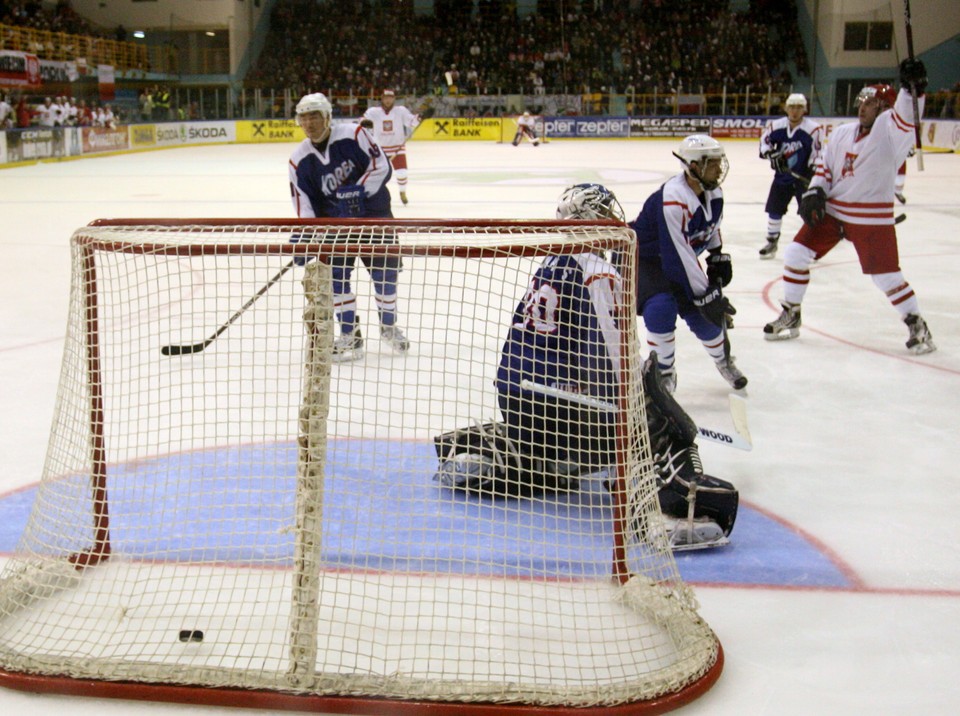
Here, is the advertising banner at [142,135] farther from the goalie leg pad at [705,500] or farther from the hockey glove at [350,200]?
the goalie leg pad at [705,500]

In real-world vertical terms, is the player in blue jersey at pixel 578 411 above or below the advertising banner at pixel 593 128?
below

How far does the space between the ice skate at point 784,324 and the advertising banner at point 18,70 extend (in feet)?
59.2

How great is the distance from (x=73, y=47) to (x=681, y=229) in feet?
79.1

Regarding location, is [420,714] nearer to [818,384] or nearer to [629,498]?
[629,498]

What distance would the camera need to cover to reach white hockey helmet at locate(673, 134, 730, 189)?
3783 millimetres

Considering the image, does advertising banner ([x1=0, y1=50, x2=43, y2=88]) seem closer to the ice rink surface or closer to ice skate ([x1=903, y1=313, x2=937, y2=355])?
the ice rink surface

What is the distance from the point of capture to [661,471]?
291 cm

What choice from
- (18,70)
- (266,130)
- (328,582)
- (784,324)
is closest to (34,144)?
(18,70)

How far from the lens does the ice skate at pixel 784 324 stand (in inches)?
213

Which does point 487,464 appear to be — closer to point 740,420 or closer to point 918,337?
point 740,420

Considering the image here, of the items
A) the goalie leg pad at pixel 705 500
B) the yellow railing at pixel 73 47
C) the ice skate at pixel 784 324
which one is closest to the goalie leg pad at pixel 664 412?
the goalie leg pad at pixel 705 500

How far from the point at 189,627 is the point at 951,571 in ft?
6.61

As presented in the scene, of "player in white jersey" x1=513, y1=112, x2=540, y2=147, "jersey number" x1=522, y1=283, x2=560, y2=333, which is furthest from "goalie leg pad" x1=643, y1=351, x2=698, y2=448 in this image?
"player in white jersey" x1=513, y1=112, x2=540, y2=147

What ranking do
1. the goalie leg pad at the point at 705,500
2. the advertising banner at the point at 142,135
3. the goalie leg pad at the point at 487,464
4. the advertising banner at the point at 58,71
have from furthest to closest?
1. the advertising banner at the point at 58,71
2. the advertising banner at the point at 142,135
3. the goalie leg pad at the point at 487,464
4. the goalie leg pad at the point at 705,500
